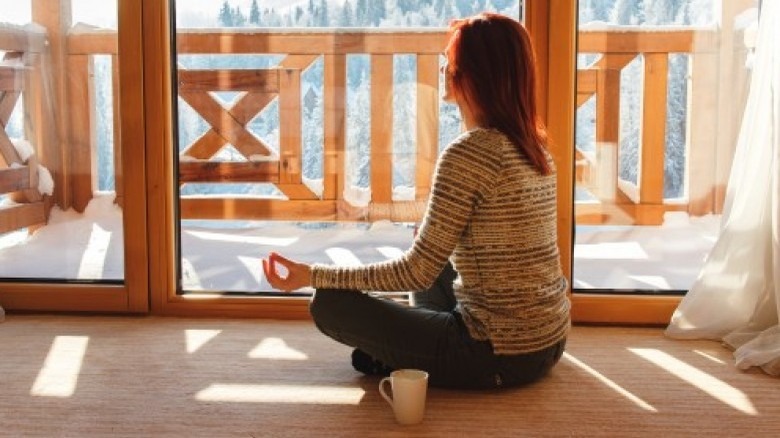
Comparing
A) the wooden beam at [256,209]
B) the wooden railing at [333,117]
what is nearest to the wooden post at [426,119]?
A: the wooden railing at [333,117]

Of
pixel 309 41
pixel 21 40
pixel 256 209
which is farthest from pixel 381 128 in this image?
pixel 21 40

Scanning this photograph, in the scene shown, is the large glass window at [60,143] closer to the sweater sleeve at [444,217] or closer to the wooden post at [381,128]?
the wooden post at [381,128]

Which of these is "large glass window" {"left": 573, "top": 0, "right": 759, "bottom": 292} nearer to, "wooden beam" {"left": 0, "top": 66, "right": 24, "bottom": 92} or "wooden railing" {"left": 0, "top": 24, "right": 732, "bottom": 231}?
"wooden railing" {"left": 0, "top": 24, "right": 732, "bottom": 231}

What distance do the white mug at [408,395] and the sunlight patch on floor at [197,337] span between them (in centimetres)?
80

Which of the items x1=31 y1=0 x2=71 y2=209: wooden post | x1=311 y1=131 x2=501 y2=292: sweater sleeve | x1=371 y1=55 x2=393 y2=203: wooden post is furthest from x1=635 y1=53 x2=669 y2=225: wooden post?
x1=31 y1=0 x2=71 y2=209: wooden post

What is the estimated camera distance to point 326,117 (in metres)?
2.81

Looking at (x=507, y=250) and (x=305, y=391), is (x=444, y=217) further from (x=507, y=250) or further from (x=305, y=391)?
(x=305, y=391)

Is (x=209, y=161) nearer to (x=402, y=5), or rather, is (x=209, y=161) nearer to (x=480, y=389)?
(x=402, y=5)

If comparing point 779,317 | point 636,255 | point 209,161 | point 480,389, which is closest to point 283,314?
point 209,161

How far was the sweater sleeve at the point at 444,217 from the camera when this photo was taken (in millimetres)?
1878

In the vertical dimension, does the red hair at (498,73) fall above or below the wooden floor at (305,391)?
above

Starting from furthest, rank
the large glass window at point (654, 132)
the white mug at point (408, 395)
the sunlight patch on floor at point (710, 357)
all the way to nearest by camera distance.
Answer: the large glass window at point (654, 132) < the sunlight patch on floor at point (710, 357) < the white mug at point (408, 395)

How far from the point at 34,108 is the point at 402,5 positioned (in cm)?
118

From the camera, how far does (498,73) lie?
75.5 inches
